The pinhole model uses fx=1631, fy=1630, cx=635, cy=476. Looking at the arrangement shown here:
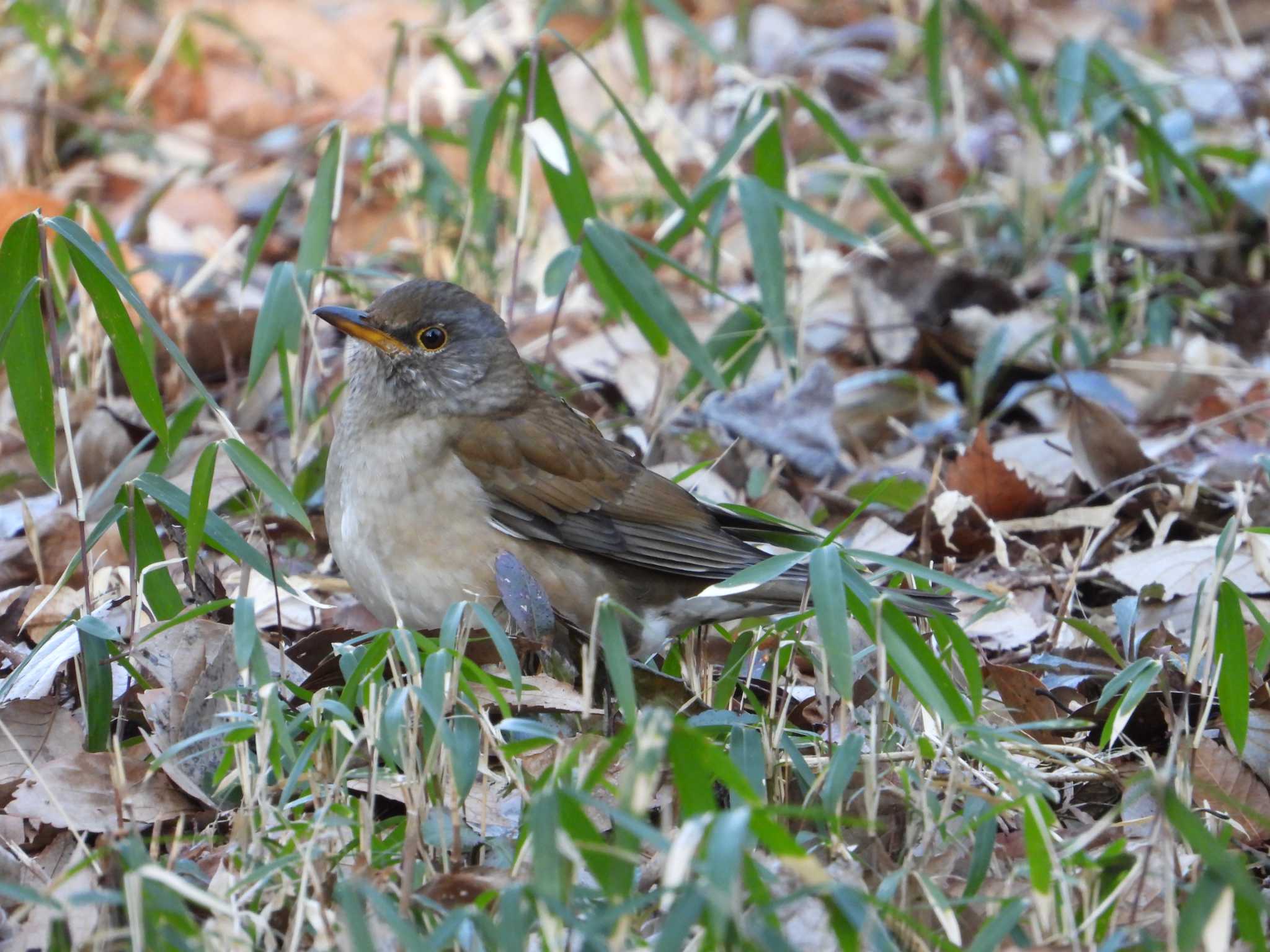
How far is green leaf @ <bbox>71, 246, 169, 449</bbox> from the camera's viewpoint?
3549 millimetres

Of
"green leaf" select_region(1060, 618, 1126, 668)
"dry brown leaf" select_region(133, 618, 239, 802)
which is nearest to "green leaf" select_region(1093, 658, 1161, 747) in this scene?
"green leaf" select_region(1060, 618, 1126, 668)

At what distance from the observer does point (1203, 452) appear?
218 inches

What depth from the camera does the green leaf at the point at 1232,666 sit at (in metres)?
3.27

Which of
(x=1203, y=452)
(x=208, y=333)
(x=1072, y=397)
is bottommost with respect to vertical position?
(x=1203, y=452)

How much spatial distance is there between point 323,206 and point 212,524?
1876mm

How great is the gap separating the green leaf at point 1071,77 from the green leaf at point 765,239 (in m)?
2.00

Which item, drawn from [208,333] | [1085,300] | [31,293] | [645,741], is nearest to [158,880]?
[645,741]

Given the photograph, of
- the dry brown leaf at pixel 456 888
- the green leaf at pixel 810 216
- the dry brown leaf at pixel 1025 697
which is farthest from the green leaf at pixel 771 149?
the dry brown leaf at pixel 456 888

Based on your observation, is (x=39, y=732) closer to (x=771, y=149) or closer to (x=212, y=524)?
(x=212, y=524)

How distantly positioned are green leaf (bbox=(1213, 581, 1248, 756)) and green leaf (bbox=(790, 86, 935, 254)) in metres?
2.49

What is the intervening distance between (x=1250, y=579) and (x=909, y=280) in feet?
7.90

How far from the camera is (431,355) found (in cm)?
456

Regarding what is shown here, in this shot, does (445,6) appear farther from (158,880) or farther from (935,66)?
(158,880)

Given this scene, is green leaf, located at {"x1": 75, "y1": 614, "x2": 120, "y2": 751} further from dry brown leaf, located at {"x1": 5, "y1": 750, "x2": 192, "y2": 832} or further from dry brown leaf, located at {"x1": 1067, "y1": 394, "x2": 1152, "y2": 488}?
dry brown leaf, located at {"x1": 1067, "y1": 394, "x2": 1152, "y2": 488}
